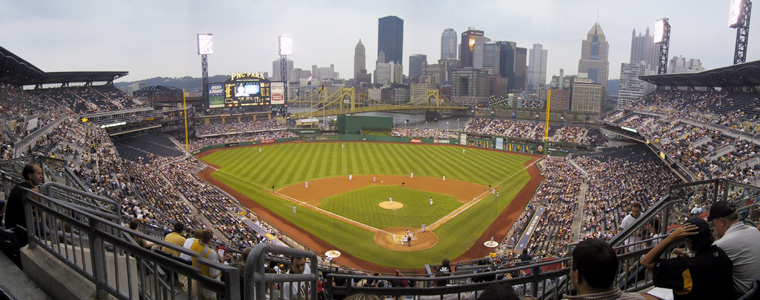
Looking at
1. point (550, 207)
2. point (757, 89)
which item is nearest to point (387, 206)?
point (550, 207)

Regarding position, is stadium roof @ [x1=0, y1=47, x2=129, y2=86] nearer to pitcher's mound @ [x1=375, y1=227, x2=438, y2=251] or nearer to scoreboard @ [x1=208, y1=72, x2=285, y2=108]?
scoreboard @ [x1=208, y1=72, x2=285, y2=108]

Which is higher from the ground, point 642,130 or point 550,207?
point 642,130

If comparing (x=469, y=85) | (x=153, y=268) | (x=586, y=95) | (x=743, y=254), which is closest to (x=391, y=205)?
(x=743, y=254)

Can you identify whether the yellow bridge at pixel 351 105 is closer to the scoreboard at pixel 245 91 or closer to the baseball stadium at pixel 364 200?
the scoreboard at pixel 245 91

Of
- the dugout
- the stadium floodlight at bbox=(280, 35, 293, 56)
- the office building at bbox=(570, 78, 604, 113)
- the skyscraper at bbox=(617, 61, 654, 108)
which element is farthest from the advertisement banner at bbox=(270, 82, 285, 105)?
the skyscraper at bbox=(617, 61, 654, 108)

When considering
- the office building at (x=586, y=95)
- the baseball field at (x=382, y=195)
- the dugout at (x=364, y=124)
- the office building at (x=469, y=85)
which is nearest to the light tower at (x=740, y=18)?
the baseball field at (x=382, y=195)

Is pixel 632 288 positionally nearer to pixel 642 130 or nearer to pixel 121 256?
pixel 121 256
